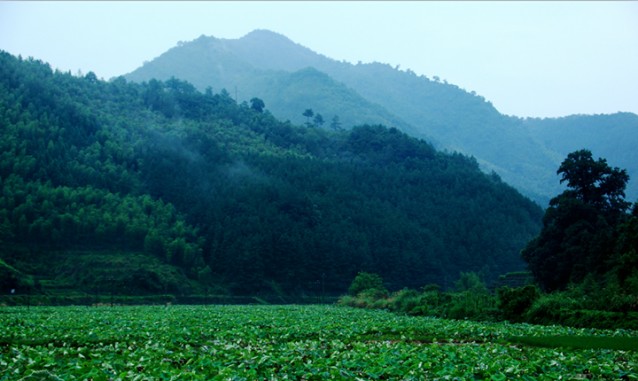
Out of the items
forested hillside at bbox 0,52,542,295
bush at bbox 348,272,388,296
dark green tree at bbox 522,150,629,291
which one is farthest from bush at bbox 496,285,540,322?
forested hillside at bbox 0,52,542,295

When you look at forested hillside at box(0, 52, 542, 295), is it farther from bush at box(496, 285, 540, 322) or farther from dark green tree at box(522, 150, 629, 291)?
bush at box(496, 285, 540, 322)

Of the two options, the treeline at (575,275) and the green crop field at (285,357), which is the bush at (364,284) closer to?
the treeline at (575,275)

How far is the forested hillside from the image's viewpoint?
71.6 meters

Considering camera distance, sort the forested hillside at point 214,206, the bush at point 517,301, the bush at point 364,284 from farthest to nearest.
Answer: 1. the forested hillside at point 214,206
2. the bush at point 364,284
3. the bush at point 517,301

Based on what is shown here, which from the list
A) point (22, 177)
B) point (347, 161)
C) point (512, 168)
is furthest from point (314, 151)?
point (512, 168)

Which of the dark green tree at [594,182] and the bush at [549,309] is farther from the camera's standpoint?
the dark green tree at [594,182]

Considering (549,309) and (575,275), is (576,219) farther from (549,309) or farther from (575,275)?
(549,309)

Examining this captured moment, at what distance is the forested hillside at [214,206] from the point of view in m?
71.6

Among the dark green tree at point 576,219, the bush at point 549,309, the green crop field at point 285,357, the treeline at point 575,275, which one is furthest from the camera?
the dark green tree at point 576,219

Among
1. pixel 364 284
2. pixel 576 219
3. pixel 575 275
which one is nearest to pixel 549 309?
pixel 575 275

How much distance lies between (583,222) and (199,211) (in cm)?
5872

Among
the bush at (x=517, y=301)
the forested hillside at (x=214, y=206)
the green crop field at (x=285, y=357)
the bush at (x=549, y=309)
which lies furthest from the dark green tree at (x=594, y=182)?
the forested hillside at (x=214, y=206)

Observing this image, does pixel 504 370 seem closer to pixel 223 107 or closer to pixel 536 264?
pixel 536 264

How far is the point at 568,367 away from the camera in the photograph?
11.3 metres
